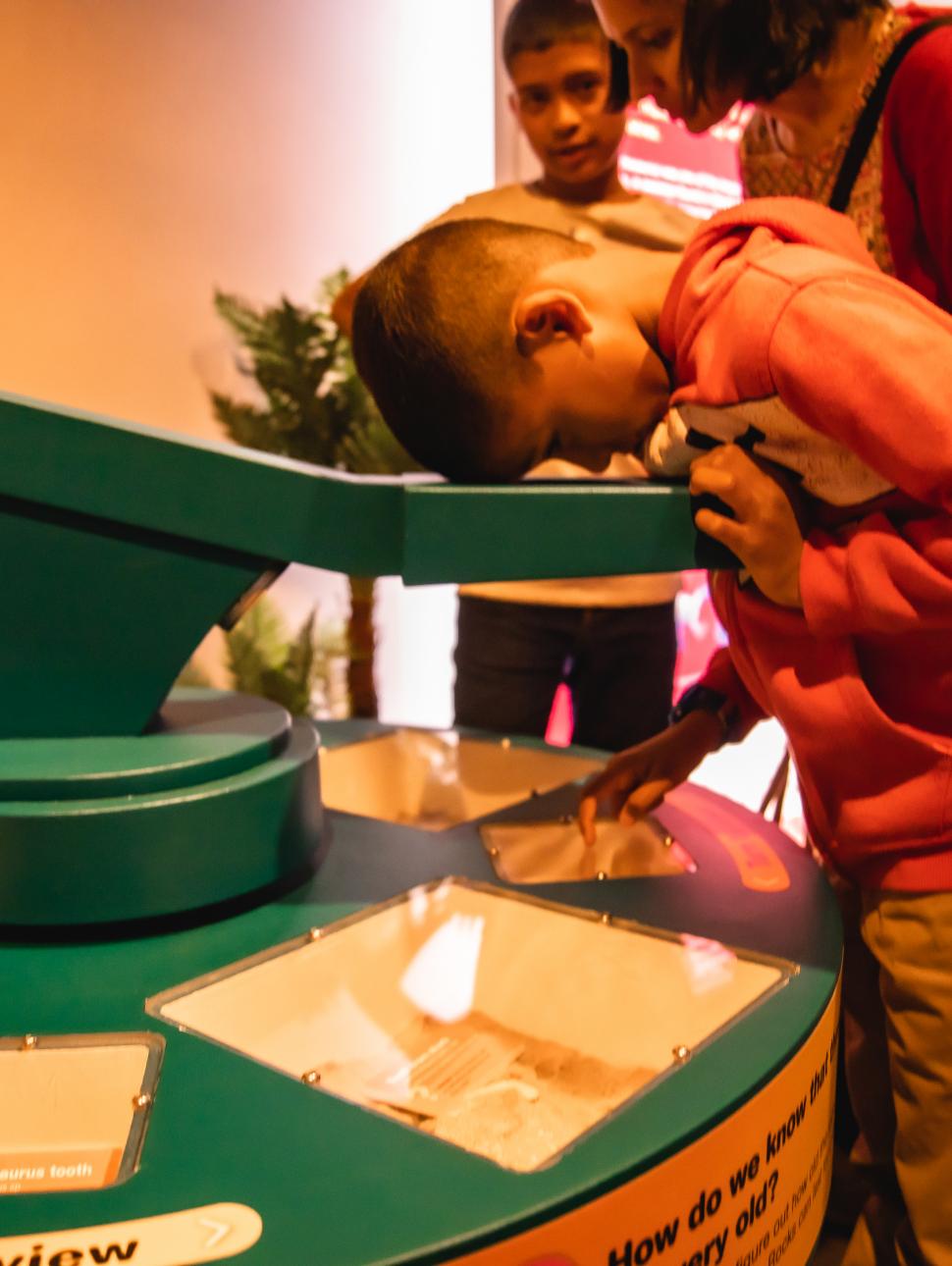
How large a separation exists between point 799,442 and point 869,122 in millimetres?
353

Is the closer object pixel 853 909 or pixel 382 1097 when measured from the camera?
pixel 382 1097

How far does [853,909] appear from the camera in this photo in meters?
1.09

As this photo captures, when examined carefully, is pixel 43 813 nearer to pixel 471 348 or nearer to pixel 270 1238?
pixel 270 1238

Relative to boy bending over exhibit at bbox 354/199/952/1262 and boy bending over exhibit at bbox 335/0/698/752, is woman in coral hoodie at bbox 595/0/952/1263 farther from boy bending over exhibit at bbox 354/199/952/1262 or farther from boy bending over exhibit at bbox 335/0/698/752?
boy bending over exhibit at bbox 335/0/698/752

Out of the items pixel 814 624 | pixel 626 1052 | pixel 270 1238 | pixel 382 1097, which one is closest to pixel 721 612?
pixel 814 624

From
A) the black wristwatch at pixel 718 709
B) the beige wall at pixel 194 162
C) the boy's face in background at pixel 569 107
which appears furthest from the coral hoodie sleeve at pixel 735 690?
the beige wall at pixel 194 162

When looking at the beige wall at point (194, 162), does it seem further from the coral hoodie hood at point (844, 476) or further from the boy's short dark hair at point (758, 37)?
the coral hoodie hood at point (844, 476)

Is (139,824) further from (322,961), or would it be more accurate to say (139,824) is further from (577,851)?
(577,851)

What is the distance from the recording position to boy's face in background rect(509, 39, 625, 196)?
1.64m

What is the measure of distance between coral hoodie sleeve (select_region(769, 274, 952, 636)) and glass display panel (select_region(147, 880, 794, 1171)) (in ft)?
0.97

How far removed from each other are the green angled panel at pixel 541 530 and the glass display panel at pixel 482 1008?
0.30m

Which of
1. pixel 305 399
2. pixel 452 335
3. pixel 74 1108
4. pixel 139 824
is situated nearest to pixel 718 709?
pixel 452 335

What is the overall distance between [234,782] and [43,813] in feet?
0.48

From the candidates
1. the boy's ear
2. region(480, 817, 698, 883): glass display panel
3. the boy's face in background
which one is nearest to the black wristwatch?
region(480, 817, 698, 883): glass display panel
